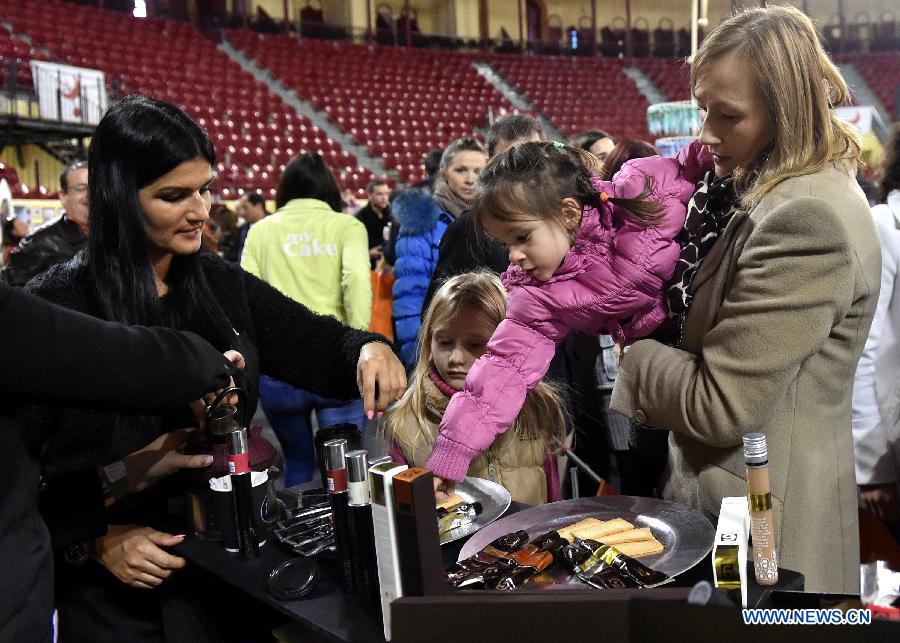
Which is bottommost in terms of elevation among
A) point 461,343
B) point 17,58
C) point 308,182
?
point 461,343

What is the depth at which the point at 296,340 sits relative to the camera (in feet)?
6.36

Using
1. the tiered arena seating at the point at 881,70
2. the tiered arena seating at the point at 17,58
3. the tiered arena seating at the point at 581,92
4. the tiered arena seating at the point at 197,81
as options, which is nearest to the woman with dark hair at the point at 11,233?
the tiered arena seating at the point at 17,58

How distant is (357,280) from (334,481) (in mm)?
2251

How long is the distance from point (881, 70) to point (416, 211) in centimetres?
1928

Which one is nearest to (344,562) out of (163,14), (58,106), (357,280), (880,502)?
(880,502)

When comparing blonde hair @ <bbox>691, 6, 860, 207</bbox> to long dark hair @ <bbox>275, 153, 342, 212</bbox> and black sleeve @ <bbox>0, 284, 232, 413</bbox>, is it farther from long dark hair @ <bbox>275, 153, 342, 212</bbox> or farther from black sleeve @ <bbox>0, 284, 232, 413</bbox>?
long dark hair @ <bbox>275, 153, 342, 212</bbox>

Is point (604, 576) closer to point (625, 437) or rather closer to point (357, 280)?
point (625, 437)

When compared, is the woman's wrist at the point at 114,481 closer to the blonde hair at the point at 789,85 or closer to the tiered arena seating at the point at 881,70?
the blonde hair at the point at 789,85

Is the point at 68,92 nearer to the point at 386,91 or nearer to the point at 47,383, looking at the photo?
the point at 386,91

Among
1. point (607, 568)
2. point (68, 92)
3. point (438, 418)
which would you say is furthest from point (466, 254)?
point (68, 92)

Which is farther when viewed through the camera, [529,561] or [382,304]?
[382,304]

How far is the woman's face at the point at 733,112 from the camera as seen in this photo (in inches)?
50.6

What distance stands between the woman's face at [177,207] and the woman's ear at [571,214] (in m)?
0.78

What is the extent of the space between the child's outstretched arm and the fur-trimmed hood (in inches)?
74.1
